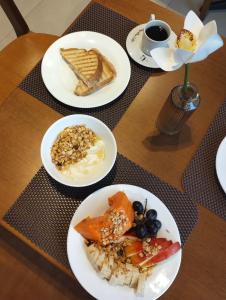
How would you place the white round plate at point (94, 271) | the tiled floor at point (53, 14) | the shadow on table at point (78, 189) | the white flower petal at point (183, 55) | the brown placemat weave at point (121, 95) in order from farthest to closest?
the tiled floor at point (53, 14) → the brown placemat weave at point (121, 95) → the shadow on table at point (78, 189) → the white round plate at point (94, 271) → the white flower petal at point (183, 55)

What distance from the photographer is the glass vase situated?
81cm

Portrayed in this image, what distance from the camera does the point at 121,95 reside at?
994mm

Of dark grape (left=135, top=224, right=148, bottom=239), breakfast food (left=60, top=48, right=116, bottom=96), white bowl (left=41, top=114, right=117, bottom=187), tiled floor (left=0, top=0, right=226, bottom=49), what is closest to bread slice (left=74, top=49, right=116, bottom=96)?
breakfast food (left=60, top=48, right=116, bottom=96)

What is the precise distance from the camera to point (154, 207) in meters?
0.83

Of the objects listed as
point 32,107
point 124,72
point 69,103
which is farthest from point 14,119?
point 124,72

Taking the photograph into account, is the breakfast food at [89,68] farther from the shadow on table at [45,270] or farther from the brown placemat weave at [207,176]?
the shadow on table at [45,270]

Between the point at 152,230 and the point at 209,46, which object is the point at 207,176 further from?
the point at 209,46

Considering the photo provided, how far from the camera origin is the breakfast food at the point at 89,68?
969 millimetres

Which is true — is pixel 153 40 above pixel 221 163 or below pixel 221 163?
above

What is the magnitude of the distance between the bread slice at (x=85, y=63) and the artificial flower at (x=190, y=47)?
1.06 feet

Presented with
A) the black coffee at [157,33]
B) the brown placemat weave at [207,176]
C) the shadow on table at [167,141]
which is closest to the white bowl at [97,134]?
the shadow on table at [167,141]

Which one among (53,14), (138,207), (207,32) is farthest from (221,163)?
(53,14)

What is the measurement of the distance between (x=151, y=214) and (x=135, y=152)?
0.20m

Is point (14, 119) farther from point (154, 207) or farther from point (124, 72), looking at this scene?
point (154, 207)
